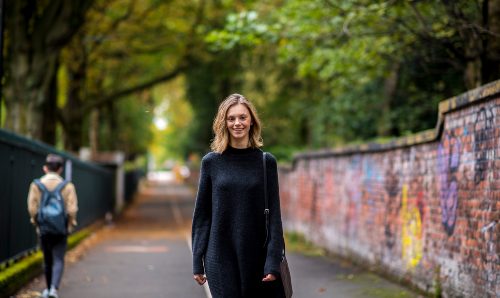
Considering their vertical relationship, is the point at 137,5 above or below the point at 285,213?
above

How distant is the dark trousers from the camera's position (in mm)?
9398

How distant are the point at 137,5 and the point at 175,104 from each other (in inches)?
1002

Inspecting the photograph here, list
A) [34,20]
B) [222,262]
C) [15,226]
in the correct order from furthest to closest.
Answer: [34,20], [15,226], [222,262]

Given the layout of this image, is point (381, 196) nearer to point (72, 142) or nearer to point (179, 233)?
point (179, 233)

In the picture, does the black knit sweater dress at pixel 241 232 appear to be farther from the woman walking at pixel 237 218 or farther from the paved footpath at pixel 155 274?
the paved footpath at pixel 155 274

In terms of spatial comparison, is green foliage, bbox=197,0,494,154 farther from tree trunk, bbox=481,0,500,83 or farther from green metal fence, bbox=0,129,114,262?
green metal fence, bbox=0,129,114,262

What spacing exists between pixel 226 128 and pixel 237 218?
0.55 m

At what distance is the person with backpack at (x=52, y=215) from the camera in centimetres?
925

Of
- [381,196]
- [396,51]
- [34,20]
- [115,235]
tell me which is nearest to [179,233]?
[115,235]

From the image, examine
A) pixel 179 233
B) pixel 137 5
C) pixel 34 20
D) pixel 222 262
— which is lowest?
pixel 179 233

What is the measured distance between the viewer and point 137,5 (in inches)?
1140

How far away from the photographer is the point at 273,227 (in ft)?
16.1

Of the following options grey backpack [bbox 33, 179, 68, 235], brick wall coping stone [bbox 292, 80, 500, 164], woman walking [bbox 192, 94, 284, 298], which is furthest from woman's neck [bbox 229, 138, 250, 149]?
grey backpack [bbox 33, 179, 68, 235]

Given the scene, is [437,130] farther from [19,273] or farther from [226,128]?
[226,128]
